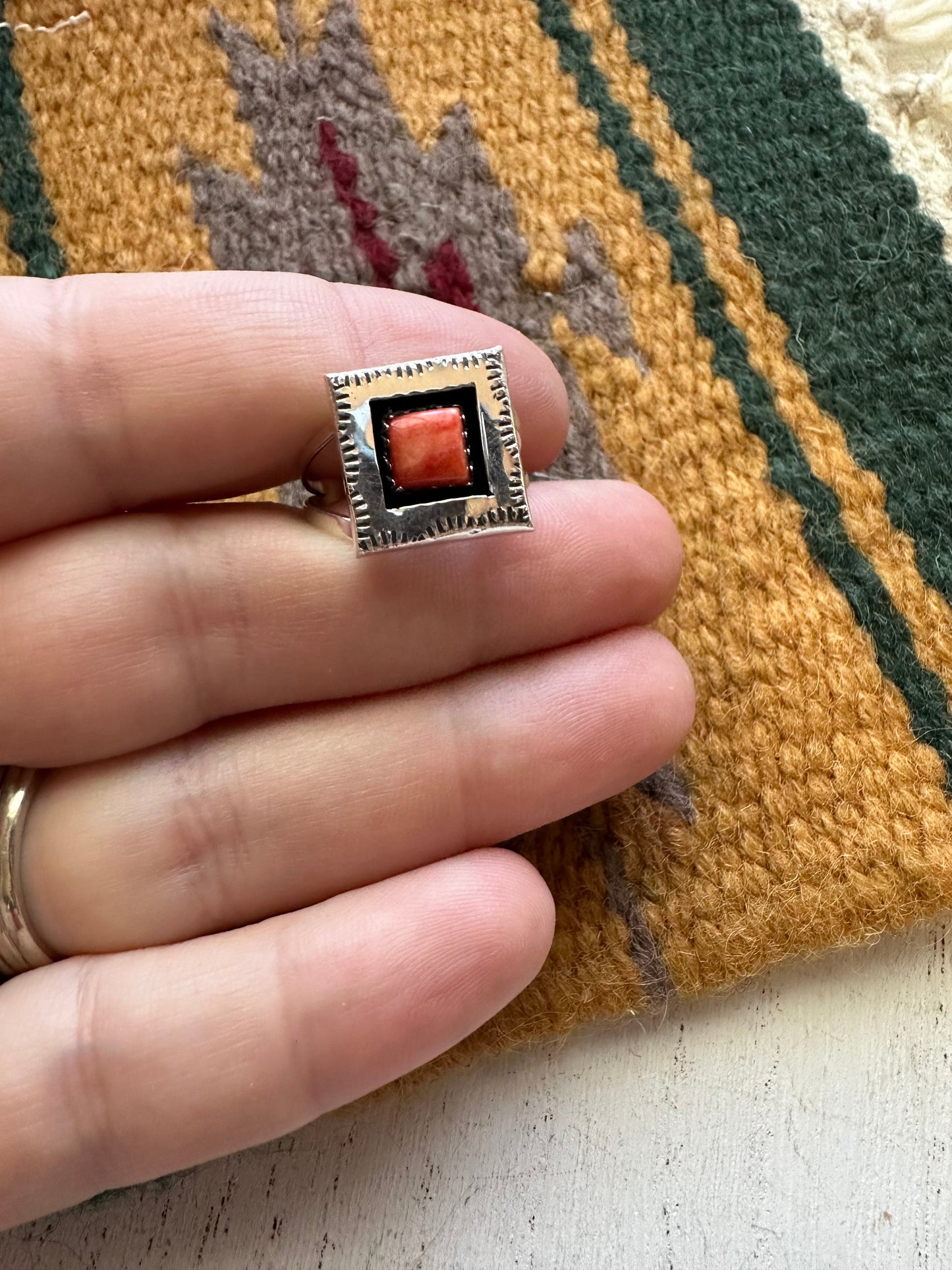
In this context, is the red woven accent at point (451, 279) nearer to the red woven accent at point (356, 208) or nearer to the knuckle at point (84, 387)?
the red woven accent at point (356, 208)

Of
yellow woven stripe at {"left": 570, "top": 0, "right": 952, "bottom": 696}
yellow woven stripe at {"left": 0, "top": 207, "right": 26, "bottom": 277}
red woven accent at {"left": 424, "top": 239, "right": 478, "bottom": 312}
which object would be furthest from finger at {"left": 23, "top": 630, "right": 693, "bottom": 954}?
yellow woven stripe at {"left": 0, "top": 207, "right": 26, "bottom": 277}

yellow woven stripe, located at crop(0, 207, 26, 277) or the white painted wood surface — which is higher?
yellow woven stripe, located at crop(0, 207, 26, 277)

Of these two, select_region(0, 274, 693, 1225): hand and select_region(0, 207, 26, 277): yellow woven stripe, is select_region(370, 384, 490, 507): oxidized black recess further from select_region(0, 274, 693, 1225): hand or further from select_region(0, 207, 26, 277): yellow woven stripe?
select_region(0, 207, 26, 277): yellow woven stripe

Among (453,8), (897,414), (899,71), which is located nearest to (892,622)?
(897,414)

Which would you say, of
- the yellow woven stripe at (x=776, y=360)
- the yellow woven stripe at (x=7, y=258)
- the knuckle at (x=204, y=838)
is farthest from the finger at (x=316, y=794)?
the yellow woven stripe at (x=7, y=258)

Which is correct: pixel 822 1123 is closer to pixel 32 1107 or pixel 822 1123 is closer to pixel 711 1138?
pixel 711 1138
